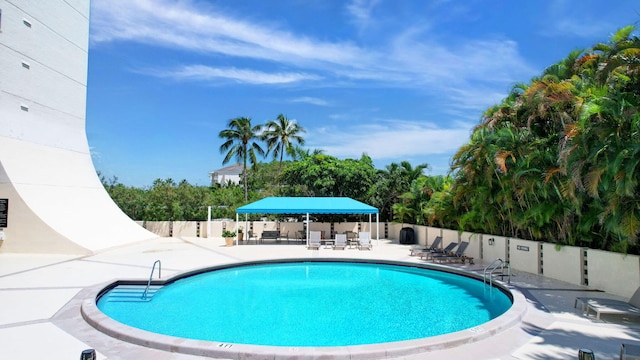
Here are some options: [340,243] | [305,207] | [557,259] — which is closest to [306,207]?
[305,207]

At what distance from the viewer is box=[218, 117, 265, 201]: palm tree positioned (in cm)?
3197

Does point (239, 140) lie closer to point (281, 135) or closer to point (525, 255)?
point (281, 135)

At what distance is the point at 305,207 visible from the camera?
2020cm

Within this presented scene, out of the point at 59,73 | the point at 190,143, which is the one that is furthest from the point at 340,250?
the point at 190,143

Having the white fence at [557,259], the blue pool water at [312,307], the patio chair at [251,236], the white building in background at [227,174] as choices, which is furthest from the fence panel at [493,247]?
the white building in background at [227,174]

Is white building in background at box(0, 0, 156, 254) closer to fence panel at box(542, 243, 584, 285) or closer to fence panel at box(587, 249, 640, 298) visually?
fence panel at box(542, 243, 584, 285)

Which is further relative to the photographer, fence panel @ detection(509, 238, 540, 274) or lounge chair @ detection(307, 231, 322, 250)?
lounge chair @ detection(307, 231, 322, 250)

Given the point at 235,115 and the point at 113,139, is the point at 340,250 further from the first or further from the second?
the point at 113,139

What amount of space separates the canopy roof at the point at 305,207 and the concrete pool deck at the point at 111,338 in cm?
497

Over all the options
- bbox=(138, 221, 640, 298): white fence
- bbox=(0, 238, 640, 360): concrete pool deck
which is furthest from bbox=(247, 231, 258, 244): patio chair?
bbox=(138, 221, 640, 298): white fence

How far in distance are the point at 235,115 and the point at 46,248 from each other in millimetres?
18978

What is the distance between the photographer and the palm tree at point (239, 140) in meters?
32.0

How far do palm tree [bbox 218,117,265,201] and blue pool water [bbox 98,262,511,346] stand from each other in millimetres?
19208

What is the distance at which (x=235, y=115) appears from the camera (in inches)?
1277
